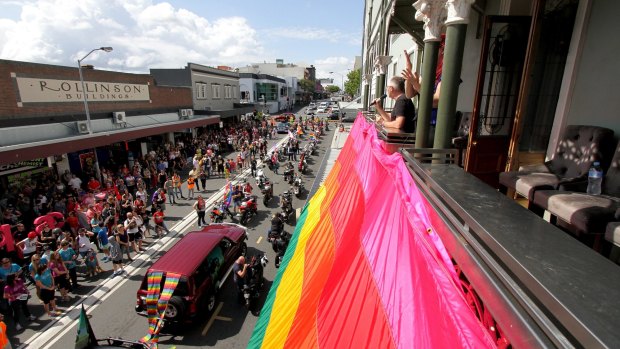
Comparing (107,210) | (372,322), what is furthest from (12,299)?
(372,322)

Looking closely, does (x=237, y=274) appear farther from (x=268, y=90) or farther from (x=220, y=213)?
(x=268, y=90)

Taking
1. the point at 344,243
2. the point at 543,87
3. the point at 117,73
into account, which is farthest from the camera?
the point at 117,73

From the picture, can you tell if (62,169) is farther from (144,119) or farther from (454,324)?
(454,324)

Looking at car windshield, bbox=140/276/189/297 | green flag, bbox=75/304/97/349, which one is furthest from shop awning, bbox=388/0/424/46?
green flag, bbox=75/304/97/349

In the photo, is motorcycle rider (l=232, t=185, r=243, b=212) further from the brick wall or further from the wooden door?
the wooden door

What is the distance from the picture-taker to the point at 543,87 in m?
5.21

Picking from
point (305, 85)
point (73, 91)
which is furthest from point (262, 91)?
point (73, 91)

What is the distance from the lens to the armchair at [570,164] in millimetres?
3357

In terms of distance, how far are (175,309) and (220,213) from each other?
669 centimetres

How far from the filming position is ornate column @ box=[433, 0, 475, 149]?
11.4 ft

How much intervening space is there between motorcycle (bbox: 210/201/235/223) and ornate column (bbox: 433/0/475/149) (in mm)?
12198

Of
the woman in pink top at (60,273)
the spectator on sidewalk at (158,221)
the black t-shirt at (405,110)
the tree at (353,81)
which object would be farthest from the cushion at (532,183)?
the tree at (353,81)

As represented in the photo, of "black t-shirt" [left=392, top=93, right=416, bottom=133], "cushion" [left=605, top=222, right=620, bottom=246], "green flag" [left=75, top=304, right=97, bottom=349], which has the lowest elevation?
"green flag" [left=75, top=304, right=97, bottom=349]

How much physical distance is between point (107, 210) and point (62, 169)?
24.3ft
